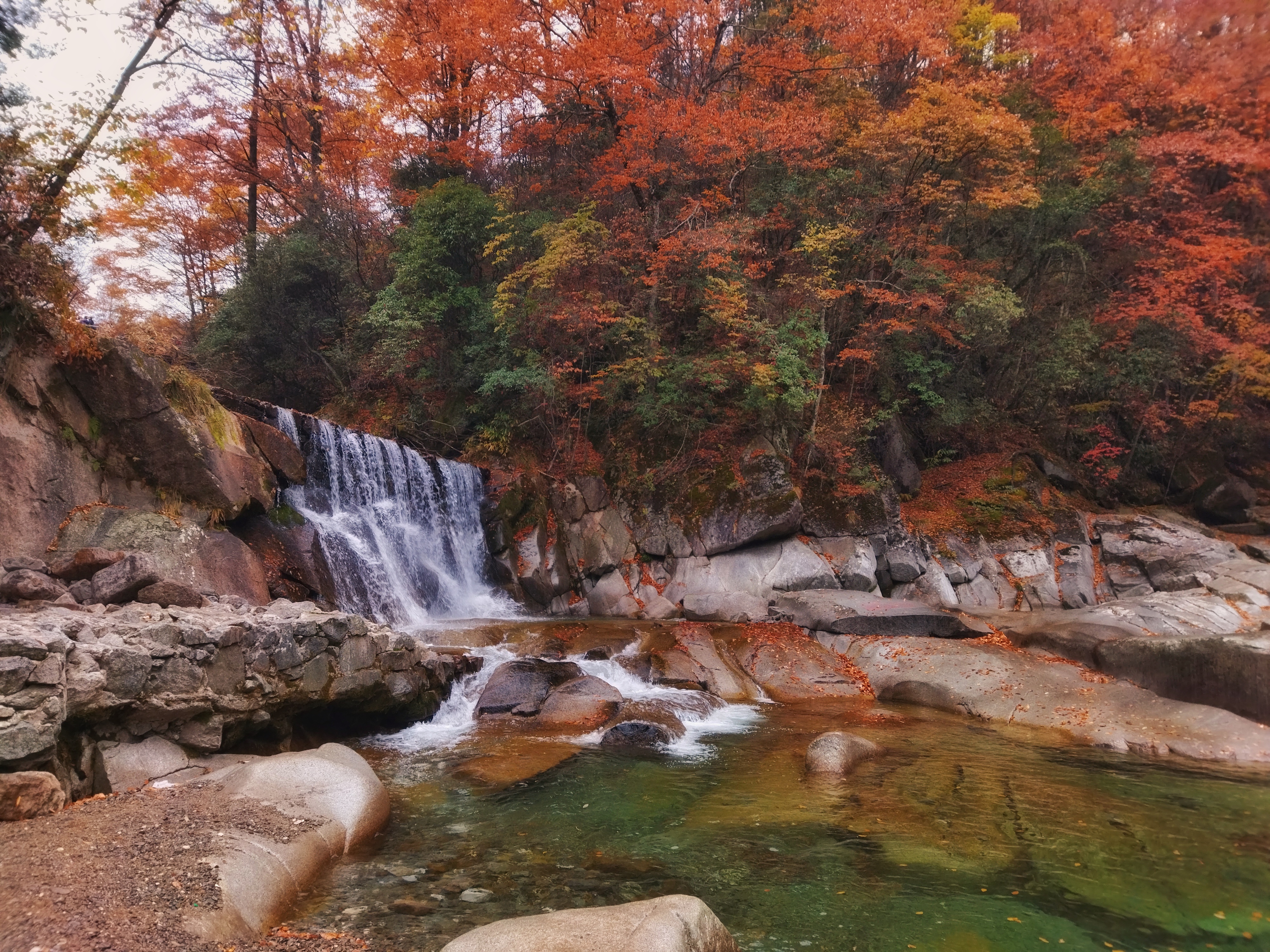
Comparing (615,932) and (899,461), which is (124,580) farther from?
(899,461)

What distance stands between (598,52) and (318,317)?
10.4 m

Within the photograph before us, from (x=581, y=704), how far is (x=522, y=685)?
0.93 m

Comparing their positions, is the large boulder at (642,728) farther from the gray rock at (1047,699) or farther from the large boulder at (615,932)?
the large boulder at (615,932)

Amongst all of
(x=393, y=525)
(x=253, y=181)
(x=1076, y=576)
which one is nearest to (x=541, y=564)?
(x=393, y=525)

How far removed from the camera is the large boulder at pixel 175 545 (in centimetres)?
834

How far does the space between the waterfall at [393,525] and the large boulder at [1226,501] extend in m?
18.1

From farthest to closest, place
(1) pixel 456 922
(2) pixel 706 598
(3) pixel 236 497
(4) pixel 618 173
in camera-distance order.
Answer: (4) pixel 618 173 → (2) pixel 706 598 → (3) pixel 236 497 → (1) pixel 456 922

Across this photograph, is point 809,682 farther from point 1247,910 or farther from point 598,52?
point 598,52

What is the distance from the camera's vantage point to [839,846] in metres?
5.23

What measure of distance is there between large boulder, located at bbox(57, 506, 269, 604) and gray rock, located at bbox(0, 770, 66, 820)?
12.4 ft

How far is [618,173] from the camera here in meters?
16.2

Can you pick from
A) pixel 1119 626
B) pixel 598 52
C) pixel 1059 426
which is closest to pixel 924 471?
pixel 1059 426

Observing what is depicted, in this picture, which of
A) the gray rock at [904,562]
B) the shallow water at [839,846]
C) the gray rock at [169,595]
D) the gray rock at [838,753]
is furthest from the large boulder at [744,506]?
the gray rock at [169,595]

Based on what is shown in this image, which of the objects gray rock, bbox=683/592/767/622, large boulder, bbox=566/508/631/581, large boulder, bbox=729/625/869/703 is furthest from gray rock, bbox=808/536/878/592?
large boulder, bbox=566/508/631/581
